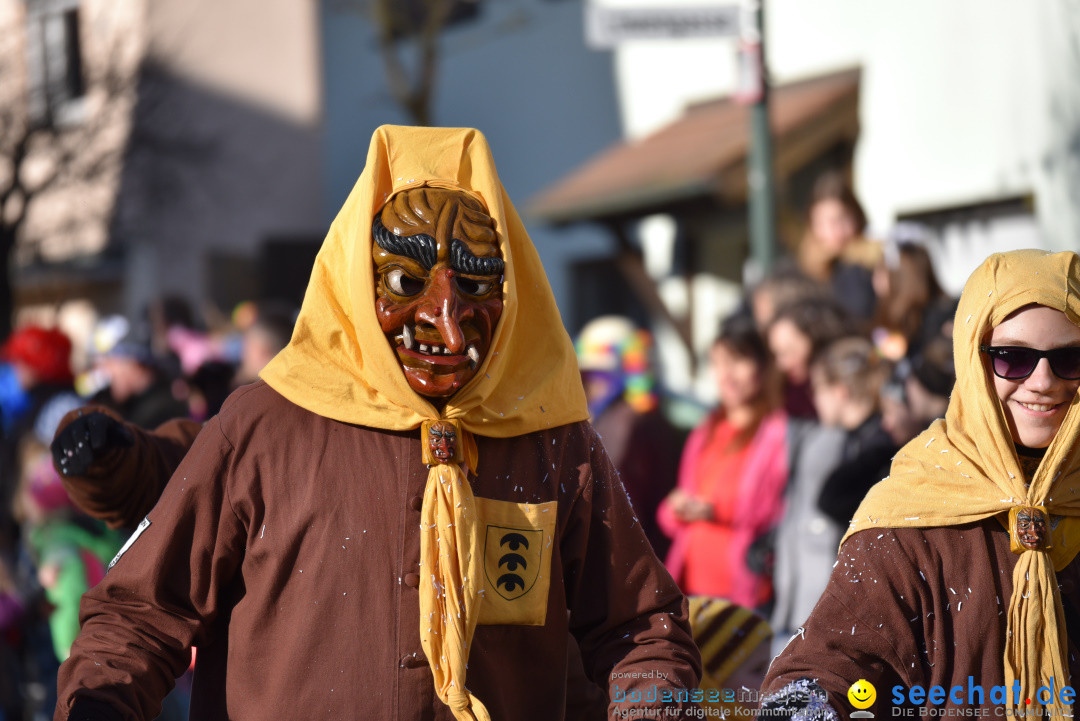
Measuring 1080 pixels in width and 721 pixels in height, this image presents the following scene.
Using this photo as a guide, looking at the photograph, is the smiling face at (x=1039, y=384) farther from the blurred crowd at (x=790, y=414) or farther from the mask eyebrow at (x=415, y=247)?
the mask eyebrow at (x=415, y=247)

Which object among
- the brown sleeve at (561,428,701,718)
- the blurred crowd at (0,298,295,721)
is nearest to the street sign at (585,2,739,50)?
the blurred crowd at (0,298,295,721)

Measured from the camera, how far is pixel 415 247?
2.66m

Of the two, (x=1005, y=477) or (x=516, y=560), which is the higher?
(x=1005, y=477)

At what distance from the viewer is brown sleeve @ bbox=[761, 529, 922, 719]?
2488mm

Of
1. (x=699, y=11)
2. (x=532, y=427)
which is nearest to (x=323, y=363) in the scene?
(x=532, y=427)

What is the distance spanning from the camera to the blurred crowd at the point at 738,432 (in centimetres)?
443

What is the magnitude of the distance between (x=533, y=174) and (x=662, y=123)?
179 cm

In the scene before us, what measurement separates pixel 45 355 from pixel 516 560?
16.3ft

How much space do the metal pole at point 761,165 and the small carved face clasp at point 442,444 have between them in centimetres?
386

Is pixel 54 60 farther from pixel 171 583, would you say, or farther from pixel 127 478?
pixel 171 583

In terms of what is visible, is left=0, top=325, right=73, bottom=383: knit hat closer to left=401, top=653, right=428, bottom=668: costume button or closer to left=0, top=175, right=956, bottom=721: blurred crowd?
left=0, top=175, right=956, bottom=721: blurred crowd

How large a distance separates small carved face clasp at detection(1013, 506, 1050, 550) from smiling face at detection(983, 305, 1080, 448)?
166mm

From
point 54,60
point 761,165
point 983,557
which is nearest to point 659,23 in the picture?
point 761,165

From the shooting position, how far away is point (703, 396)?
36.9ft
